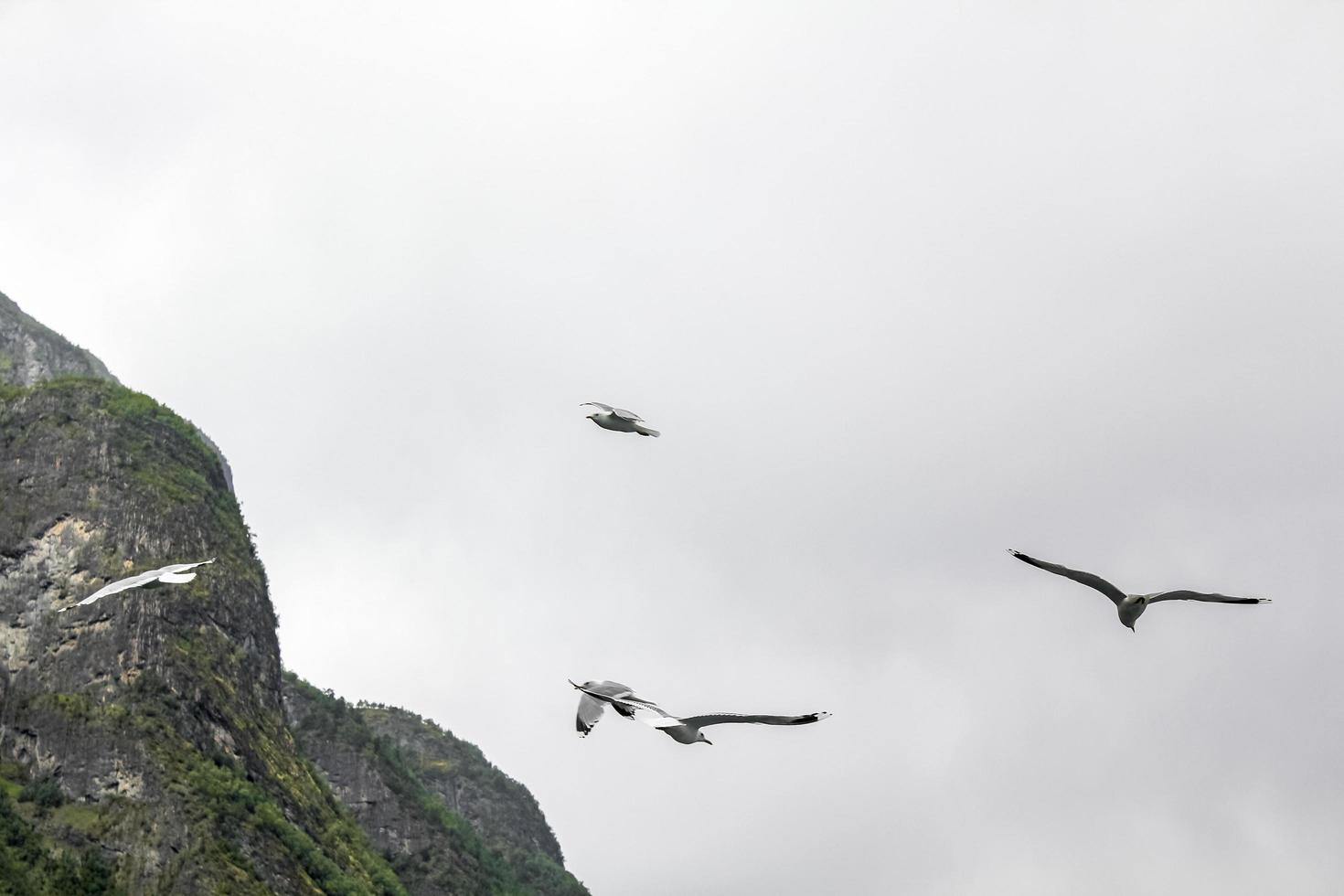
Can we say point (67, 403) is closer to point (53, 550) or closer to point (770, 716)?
point (53, 550)

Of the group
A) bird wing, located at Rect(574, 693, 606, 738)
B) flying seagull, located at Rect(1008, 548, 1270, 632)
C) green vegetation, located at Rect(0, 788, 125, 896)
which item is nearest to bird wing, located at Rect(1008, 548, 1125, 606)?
flying seagull, located at Rect(1008, 548, 1270, 632)

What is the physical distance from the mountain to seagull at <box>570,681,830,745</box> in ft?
197

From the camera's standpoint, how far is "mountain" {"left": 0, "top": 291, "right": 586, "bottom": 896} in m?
85.6

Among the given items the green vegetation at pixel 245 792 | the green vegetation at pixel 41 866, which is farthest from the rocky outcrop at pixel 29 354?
the green vegetation at pixel 41 866

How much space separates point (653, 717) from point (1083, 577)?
34.5 feet

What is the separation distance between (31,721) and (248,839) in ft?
54.5

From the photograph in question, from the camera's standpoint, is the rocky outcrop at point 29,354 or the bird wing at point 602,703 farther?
the rocky outcrop at point 29,354

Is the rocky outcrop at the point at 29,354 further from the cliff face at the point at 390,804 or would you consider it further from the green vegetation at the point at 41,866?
the green vegetation at the point at 41,866

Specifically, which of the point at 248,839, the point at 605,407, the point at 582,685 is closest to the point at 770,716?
the point at 582,685

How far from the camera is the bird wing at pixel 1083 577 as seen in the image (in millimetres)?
26219

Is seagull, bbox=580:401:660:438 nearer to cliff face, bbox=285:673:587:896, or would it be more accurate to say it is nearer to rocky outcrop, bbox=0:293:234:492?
cliff face, bbox=285:673:587:896

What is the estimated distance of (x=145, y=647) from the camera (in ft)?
329

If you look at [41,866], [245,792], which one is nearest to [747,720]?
[41,866]

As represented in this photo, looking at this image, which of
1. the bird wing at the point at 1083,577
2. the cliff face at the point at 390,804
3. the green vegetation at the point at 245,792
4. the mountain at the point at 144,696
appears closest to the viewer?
the bird wing at the point at 1083,577
